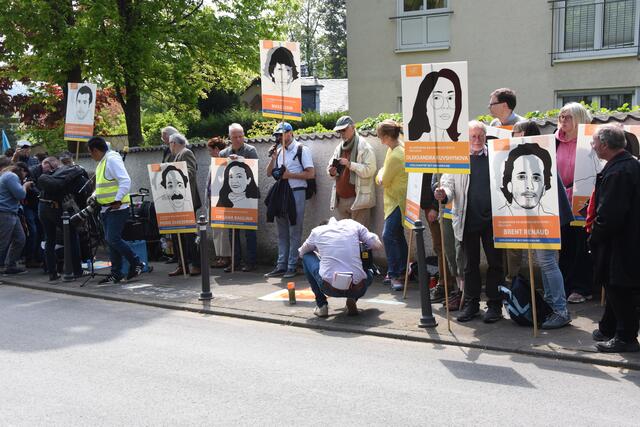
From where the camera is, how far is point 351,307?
8.44m

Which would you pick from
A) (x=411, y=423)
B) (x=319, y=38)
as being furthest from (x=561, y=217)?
(x=319, y=38)

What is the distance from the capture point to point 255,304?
371 inches

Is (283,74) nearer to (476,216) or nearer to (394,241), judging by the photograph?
(394,241)

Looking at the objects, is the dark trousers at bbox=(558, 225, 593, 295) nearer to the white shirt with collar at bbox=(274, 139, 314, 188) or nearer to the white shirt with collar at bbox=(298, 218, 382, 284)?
the white shirt with collar at bbox=(298, 218, 382, 284)

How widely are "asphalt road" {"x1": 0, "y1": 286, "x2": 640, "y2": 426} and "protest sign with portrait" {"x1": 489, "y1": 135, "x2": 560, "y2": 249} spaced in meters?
1.22

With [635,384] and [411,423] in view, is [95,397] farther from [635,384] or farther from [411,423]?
[635,384]

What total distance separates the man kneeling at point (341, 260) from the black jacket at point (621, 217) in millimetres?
2611

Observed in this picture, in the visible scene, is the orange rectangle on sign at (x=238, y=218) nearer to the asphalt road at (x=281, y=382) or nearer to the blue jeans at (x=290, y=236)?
the blue jeans at (x=290, y=236)

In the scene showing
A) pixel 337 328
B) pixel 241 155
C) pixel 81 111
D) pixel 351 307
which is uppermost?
pixel 81 111

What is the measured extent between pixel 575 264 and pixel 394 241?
235 cm

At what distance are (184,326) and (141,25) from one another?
44.7 feet

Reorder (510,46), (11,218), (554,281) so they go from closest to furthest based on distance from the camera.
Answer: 1. (554,281)
2. (11,218)
3. (510,46)

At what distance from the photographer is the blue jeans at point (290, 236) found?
36.4 feet

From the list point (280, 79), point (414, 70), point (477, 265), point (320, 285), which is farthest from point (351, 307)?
point (280, 79)
